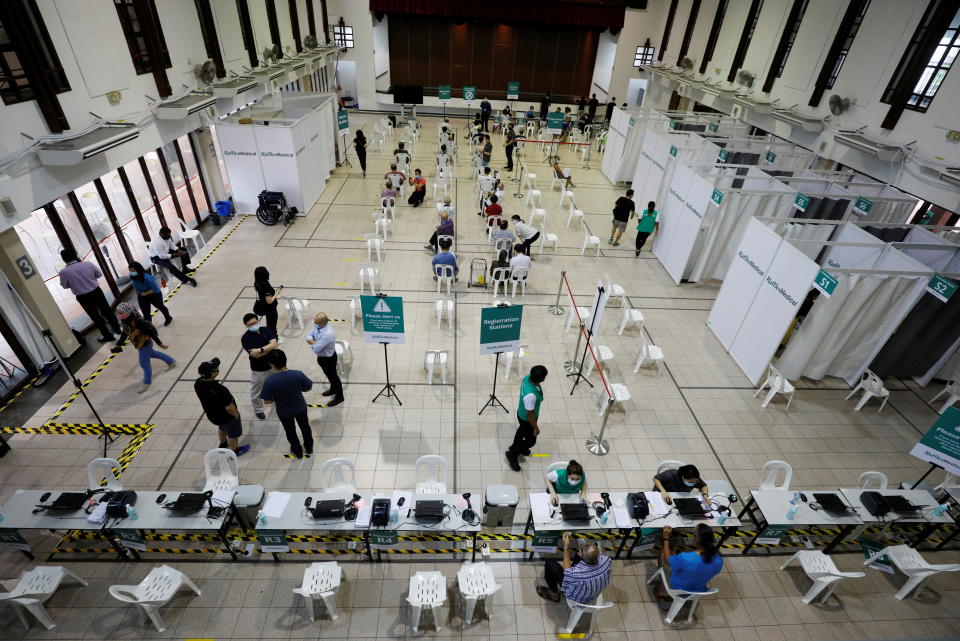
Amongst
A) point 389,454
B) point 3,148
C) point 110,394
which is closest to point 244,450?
point 389,454

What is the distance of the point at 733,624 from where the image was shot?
5094 millimetres

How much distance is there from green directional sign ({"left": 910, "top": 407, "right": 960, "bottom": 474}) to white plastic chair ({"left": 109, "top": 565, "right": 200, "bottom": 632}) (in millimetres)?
8363

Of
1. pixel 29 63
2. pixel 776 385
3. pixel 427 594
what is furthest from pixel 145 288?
pixel 776 385

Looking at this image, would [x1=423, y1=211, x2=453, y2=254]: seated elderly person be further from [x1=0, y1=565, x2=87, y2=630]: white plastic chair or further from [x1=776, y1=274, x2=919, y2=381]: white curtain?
[x1=0, y1=565, x2=87, y2=630]: white plastic chair

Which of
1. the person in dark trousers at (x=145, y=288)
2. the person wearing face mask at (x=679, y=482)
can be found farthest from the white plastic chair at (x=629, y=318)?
the person in dark trousers at (x=145, y=288)

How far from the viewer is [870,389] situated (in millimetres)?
7969

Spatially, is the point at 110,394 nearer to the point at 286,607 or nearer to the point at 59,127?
the point at 59,127

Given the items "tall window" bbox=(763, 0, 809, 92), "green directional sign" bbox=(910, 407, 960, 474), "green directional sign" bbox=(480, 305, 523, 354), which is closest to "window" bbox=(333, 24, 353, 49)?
"tall window" bbox=(763, 0, 809, 92)

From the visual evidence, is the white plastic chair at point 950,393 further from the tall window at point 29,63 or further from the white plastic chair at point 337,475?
the tall window at point 29,63

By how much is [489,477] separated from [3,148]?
26.4ft

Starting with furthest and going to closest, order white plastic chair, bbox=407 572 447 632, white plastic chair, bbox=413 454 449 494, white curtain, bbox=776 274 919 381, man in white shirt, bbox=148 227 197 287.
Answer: man in white shirt, bbox=148 227 197 287 < white curtain, bbox=776 274 919 381 < white plastic chair, bbox=413 454 449 494 < white plastic chair, bbox=407 572 447 632

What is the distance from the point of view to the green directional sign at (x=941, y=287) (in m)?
7.07

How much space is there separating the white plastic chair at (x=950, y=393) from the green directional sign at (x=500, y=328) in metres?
7.06

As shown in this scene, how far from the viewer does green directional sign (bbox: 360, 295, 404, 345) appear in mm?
6512
